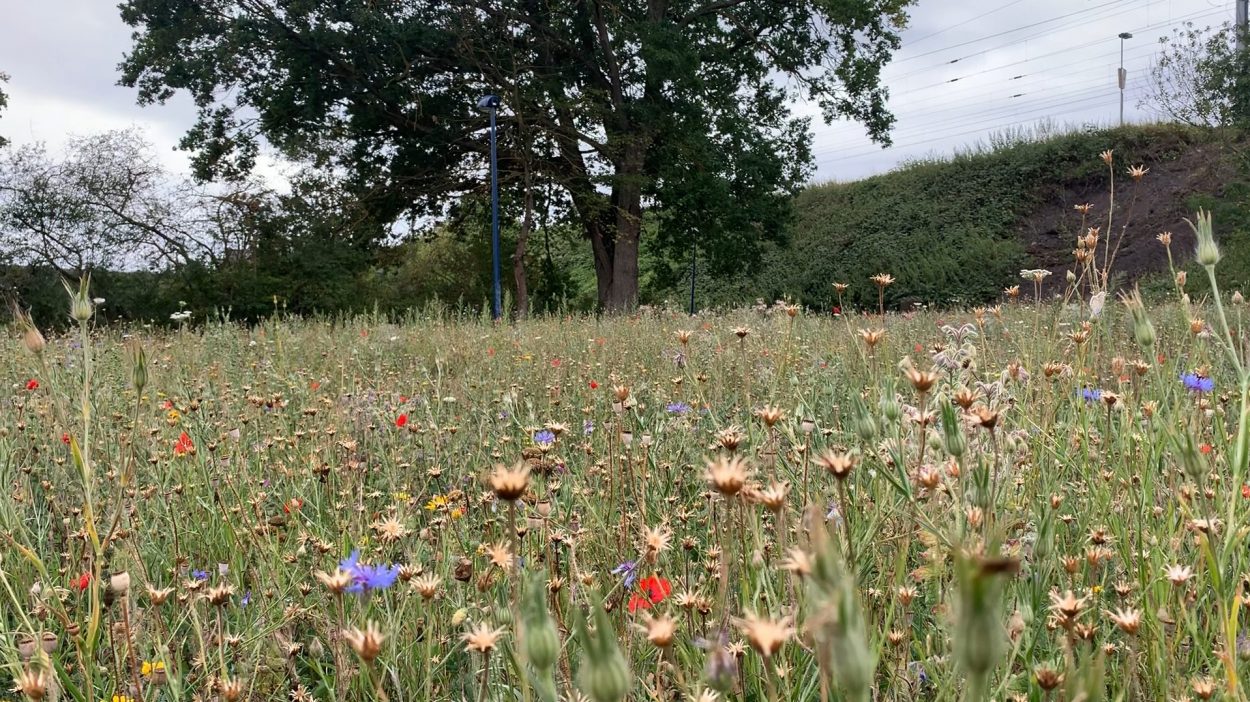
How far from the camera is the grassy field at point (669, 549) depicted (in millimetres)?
682

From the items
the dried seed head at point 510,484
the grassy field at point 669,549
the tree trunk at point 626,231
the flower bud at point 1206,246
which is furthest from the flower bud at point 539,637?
the tree trunk at point 626,231

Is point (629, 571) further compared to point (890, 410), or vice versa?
point (629, 571)

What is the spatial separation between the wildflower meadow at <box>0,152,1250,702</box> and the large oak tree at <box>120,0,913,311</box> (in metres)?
11.9

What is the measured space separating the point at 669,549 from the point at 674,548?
18 centimetres

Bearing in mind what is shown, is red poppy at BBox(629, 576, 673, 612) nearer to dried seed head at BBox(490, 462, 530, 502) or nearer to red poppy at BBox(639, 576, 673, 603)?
red poppy at BBox(639, 576, 673, 603)

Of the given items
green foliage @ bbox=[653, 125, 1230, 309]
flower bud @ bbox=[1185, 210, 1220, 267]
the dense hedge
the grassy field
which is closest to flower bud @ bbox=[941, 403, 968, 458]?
the grassy field

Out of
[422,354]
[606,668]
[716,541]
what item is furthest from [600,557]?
[422,354]

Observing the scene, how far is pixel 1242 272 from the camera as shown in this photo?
10461 millimetres

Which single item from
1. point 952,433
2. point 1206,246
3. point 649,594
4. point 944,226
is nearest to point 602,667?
point 952,433

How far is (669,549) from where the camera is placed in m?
1.39

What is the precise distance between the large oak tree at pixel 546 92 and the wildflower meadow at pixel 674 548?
39.1 ft

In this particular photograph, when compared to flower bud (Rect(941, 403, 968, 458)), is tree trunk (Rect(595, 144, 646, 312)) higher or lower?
higher

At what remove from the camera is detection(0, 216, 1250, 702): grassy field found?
0.68 meters

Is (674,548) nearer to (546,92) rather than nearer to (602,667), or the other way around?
(602,667)
